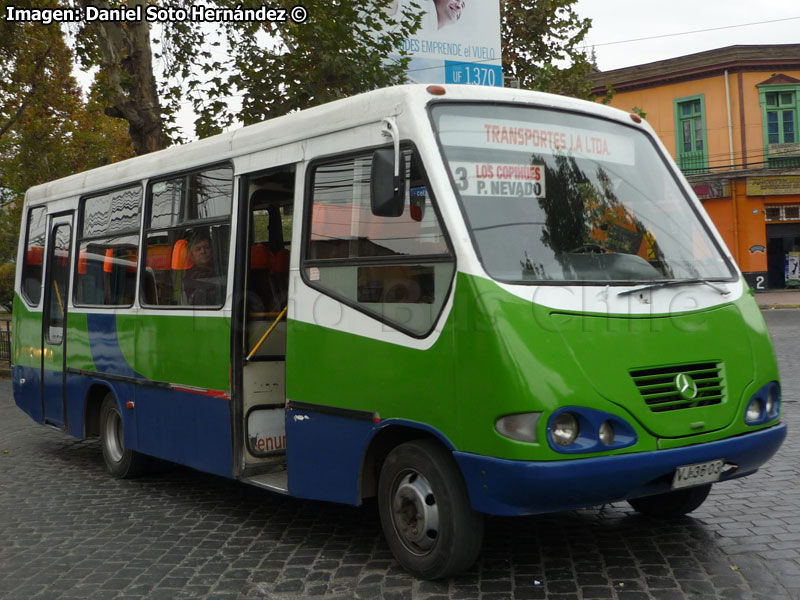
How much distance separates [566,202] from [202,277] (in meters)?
3.02

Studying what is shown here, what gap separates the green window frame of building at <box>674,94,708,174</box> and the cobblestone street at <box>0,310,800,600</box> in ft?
103

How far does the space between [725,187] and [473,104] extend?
33905 mm

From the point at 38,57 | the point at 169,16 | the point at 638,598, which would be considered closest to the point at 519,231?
the point at 638,598

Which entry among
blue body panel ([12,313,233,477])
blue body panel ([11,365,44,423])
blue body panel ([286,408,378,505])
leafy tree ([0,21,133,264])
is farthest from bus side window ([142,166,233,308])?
leafy tree ([0,21,133,264])

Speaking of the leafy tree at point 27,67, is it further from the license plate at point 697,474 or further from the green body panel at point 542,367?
the license plate at point 697,474

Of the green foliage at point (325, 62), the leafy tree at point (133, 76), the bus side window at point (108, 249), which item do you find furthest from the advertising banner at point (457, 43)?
the bus side window at point (108, 249)

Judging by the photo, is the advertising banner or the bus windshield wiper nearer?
the bus windshield wiper

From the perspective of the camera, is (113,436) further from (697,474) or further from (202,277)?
(697,474)

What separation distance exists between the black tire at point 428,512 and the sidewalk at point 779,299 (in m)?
26.7

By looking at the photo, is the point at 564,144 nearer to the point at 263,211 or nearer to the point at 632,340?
the point at 632,340

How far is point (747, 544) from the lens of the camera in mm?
5574

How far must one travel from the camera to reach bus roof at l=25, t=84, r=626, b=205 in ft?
17.6

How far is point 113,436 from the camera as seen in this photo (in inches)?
345

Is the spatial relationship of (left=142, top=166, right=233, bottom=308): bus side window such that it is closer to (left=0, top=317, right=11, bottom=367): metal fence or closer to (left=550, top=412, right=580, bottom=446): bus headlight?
(left=550, top=412, right=580, bottom=446): bus headlight
